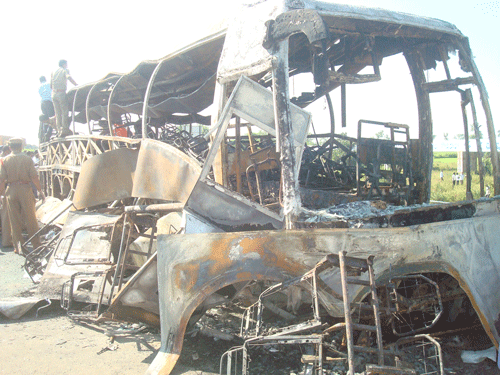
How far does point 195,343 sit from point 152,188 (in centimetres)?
240

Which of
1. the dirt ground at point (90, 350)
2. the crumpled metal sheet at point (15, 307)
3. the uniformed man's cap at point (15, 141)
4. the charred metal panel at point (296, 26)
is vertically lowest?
the dirt ground at point (90, 350)

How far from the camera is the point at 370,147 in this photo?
231 inches

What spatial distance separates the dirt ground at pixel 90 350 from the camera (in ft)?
10.1

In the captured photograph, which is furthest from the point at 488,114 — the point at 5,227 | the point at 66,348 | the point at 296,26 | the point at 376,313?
the point at 5,227

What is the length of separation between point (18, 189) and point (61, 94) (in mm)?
3373

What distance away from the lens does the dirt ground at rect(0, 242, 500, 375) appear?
3092mm

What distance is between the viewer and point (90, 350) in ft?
11.4

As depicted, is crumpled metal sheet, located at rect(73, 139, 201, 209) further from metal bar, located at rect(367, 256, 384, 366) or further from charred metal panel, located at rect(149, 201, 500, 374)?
metal bar, located at rect(367, 256, 384, 366)

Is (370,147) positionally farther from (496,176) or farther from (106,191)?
(106,191)

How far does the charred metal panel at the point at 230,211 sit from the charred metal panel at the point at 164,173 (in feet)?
1.99

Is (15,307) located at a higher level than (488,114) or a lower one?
lower

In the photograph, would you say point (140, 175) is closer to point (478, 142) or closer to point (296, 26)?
point (296, 26)

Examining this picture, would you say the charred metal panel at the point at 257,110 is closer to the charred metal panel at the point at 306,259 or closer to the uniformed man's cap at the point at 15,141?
the charred metal panel at the point at 306,259

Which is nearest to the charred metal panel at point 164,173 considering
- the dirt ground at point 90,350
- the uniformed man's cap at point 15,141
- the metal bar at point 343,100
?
the dirt ground at point 90,350
